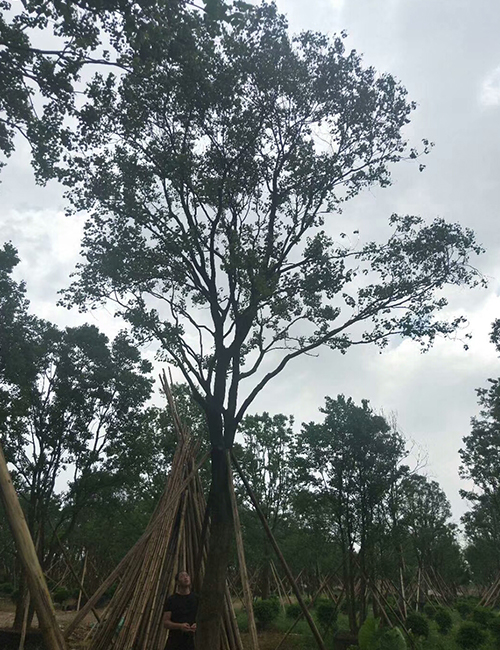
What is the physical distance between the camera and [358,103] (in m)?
7.67

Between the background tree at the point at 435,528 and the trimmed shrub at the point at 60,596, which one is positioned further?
the background tree at the point at 435,528

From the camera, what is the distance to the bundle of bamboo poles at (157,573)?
20.0 ft

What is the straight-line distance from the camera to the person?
209 inches

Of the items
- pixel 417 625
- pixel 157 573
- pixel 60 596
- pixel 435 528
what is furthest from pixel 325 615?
pixel 435 528

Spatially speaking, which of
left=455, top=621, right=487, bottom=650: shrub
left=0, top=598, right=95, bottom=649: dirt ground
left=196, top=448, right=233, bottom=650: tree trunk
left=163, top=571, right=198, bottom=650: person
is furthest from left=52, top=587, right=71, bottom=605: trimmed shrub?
left=163, top=571, right=198, bottom=650: person

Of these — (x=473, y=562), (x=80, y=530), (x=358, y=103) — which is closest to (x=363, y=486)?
(x=358, y=103)

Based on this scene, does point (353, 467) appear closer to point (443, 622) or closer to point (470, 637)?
point (470, 637)

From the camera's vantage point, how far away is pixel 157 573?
6684mm

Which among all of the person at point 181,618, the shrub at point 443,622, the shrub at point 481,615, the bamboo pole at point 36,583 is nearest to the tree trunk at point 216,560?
the person at point 181,618

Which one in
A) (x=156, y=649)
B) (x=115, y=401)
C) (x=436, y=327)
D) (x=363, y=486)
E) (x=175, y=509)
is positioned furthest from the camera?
(x=115, y=401)

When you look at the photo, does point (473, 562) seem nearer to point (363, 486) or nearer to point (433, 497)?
point (433, 497)

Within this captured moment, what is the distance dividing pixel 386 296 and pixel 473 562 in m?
28.7

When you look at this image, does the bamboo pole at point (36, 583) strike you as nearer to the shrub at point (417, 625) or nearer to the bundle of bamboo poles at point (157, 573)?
the bundle of bamboo poles at point (157, 573)

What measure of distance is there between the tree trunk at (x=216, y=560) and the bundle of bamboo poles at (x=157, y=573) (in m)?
0.58
